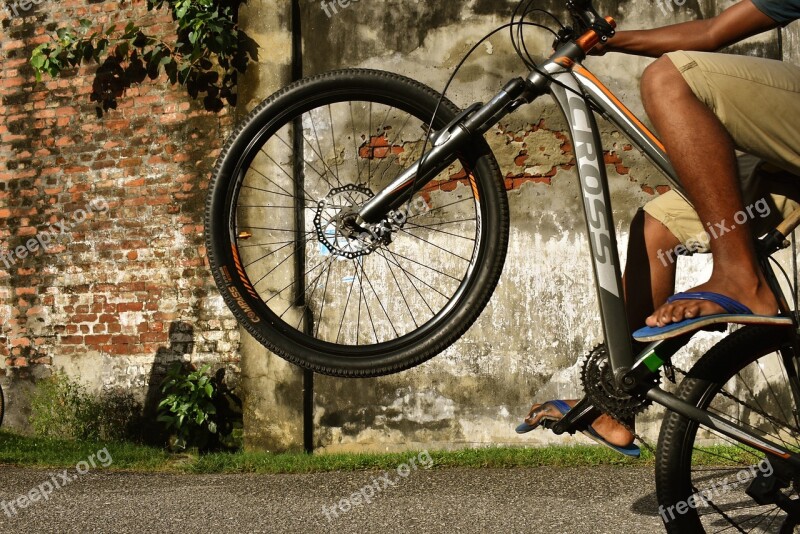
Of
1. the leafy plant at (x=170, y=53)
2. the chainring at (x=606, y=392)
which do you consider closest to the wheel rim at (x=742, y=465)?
the chainring at (x=606, y=392)

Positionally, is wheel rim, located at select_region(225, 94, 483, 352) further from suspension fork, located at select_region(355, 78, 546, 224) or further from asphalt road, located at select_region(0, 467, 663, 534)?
suspension fork, located at select_region(355, 78, 546, 224)

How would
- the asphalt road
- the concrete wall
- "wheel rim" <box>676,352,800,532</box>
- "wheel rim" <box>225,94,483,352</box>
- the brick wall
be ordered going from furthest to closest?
the brick wall < "wheel rim" <box>225,94,483,352</box> < the concrete wall < the asphalt road < "wheel rim" <box>676,352,800,532</box>

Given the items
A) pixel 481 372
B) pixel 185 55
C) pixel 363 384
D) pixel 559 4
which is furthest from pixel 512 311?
pixel 185 55

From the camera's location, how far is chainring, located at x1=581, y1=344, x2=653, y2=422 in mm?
2213

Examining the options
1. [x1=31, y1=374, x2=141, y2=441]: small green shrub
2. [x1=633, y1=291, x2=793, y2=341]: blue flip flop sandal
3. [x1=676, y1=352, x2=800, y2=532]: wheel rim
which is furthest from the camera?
[x1=31, y1=374, x2=141, y2=441]: small green shrub

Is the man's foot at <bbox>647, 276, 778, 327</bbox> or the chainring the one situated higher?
the man's foot at <bbox>647, 276, 778, 327</bbox>

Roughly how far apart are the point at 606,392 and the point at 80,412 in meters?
5.47

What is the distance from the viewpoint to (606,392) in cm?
224

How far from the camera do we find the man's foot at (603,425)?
2393mm

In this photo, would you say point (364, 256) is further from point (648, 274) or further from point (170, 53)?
point (648, 274)

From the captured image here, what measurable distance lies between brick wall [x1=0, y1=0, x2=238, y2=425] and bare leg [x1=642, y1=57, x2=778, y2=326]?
186 inches

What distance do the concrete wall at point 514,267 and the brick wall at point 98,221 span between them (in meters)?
1.46

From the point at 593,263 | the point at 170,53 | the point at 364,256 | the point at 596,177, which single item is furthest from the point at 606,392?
the point at 170,53

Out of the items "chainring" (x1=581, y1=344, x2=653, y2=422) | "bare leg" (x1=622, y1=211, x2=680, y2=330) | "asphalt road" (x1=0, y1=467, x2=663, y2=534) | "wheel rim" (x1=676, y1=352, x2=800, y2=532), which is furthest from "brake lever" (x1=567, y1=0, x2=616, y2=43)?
"asphalt road" (x1=0, y1=467, x2=663, y2=534)
